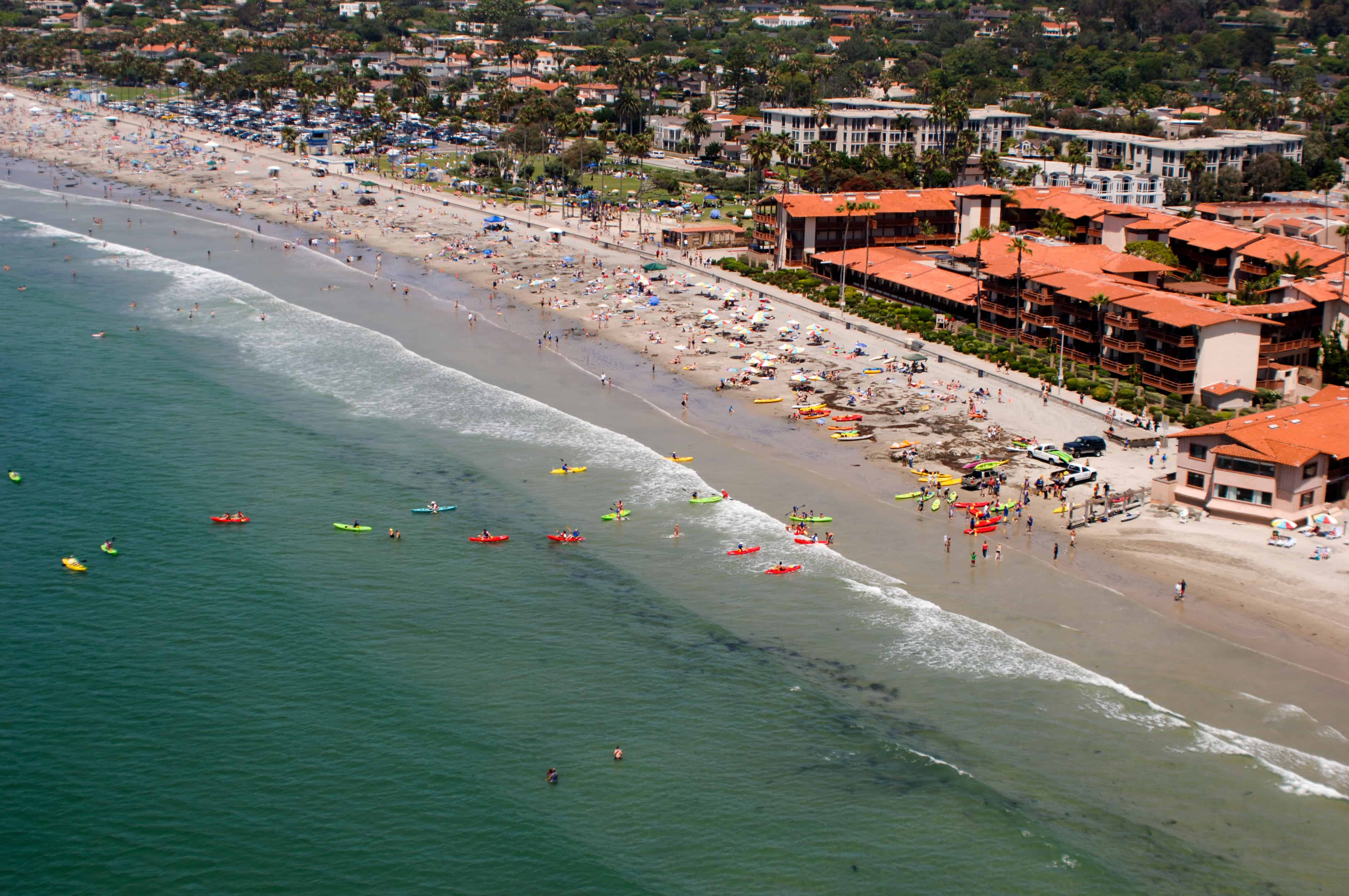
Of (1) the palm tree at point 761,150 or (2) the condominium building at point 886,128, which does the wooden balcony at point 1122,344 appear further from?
(2) the condominium building at point 886,128

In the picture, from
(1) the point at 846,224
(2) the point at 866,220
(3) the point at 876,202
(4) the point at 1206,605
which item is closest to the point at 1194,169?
(3) the point at 876,202

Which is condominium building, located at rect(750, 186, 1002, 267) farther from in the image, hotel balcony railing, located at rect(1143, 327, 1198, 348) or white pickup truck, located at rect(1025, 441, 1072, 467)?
white pickup truck, located at rect(1025, 441, 1072, 467)

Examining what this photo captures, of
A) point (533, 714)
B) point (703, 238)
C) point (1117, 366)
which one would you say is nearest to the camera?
point (533, 714)

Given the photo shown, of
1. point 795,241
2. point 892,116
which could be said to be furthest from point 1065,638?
point 892,116

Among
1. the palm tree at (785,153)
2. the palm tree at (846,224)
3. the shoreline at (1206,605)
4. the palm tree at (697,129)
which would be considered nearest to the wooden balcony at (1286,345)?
the shoreline at (1206,605)

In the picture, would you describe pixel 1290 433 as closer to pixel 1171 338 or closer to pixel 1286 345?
pixel 1171 338

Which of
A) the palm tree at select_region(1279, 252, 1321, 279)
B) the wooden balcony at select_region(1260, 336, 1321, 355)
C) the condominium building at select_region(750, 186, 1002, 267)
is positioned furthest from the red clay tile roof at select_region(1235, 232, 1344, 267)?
the condominium building at select_region(750, 186, 1002, 267)
